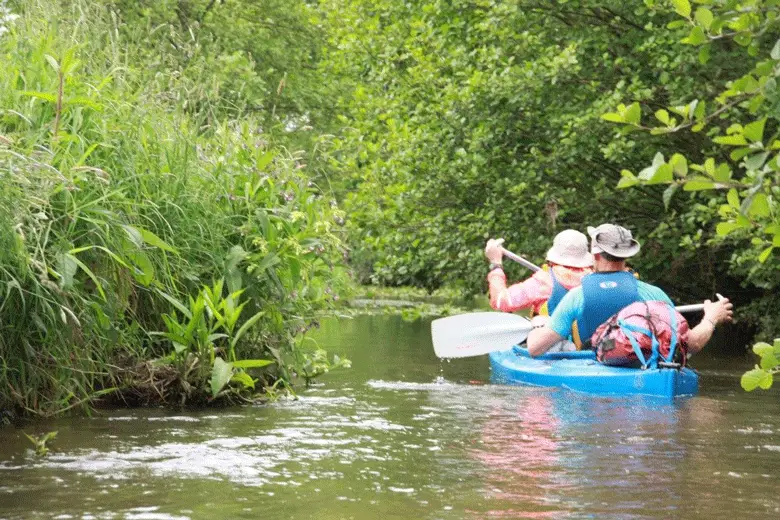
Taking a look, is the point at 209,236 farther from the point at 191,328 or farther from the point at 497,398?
the point at 497,398

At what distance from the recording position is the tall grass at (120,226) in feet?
22.0

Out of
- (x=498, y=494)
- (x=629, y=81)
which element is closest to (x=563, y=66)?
(x=629, y=81)

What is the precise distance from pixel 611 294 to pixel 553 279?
5.72 feet

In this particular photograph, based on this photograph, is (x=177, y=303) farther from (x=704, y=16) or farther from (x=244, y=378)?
(x=704, y=16)

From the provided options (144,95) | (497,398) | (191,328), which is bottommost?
(497,398)

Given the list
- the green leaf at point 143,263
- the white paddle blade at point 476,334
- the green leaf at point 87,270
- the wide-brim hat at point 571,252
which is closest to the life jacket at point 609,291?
the wide-brim hat at point 571,252

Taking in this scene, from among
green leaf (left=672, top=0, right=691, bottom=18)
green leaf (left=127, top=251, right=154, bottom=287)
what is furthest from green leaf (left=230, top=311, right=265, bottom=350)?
green leaf (left=672, top=0, right=691, bottom=18)

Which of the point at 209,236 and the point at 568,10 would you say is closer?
the point at 209,236

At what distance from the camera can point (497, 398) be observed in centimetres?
962

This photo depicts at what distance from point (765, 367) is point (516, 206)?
10965mm

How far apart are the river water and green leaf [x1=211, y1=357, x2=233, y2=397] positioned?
190mm

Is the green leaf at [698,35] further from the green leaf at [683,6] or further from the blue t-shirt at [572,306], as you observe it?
the blue t-shirt at [572,306]

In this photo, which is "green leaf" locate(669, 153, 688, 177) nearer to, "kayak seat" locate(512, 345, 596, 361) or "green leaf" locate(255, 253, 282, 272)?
"green leaf" locate(255, 253, 282, 272)

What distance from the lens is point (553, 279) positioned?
11398 millimetres
